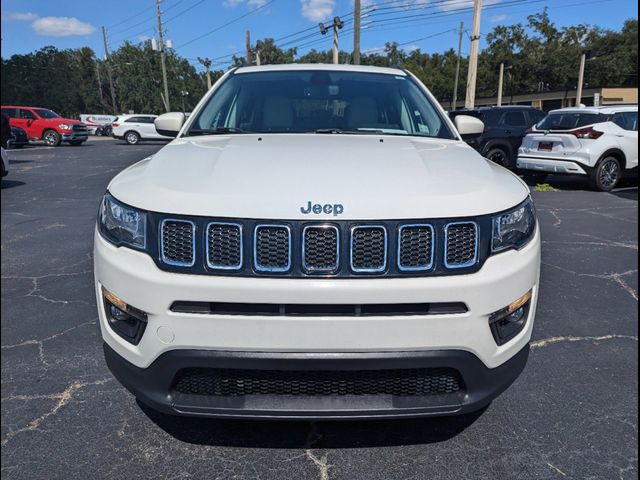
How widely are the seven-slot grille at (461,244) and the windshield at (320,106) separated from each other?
1.32 meters

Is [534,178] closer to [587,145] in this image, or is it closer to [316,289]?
[587,145]

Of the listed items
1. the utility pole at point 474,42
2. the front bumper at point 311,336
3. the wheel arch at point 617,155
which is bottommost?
the wheel arch at point 617,155

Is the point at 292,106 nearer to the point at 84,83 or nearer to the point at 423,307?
the point at 423,307

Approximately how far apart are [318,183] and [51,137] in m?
24.2

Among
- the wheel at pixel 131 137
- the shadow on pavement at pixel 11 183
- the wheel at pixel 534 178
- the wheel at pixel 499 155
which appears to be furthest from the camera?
the wheel at pixel 131 137

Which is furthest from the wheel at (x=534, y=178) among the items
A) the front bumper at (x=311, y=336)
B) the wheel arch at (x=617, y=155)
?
the front bumper at (x=311, y=336)

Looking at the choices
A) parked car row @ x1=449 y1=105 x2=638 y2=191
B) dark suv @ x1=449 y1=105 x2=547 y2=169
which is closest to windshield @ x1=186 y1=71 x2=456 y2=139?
parked car row @ x1=449 y1=105 x2=638 y2=191

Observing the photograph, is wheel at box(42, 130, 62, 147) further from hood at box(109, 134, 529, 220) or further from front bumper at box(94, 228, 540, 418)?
front bumper at box(94, 228, 540, 418)

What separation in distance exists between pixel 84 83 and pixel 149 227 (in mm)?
3636

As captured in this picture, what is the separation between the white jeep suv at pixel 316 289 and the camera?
5.64 feet

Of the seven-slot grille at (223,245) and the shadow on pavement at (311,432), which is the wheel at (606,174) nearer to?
the shadow on pavement at (311,432)

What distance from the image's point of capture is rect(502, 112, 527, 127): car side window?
39.3 feet

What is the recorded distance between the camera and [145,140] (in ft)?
93.7

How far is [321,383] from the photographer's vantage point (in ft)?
6.06
